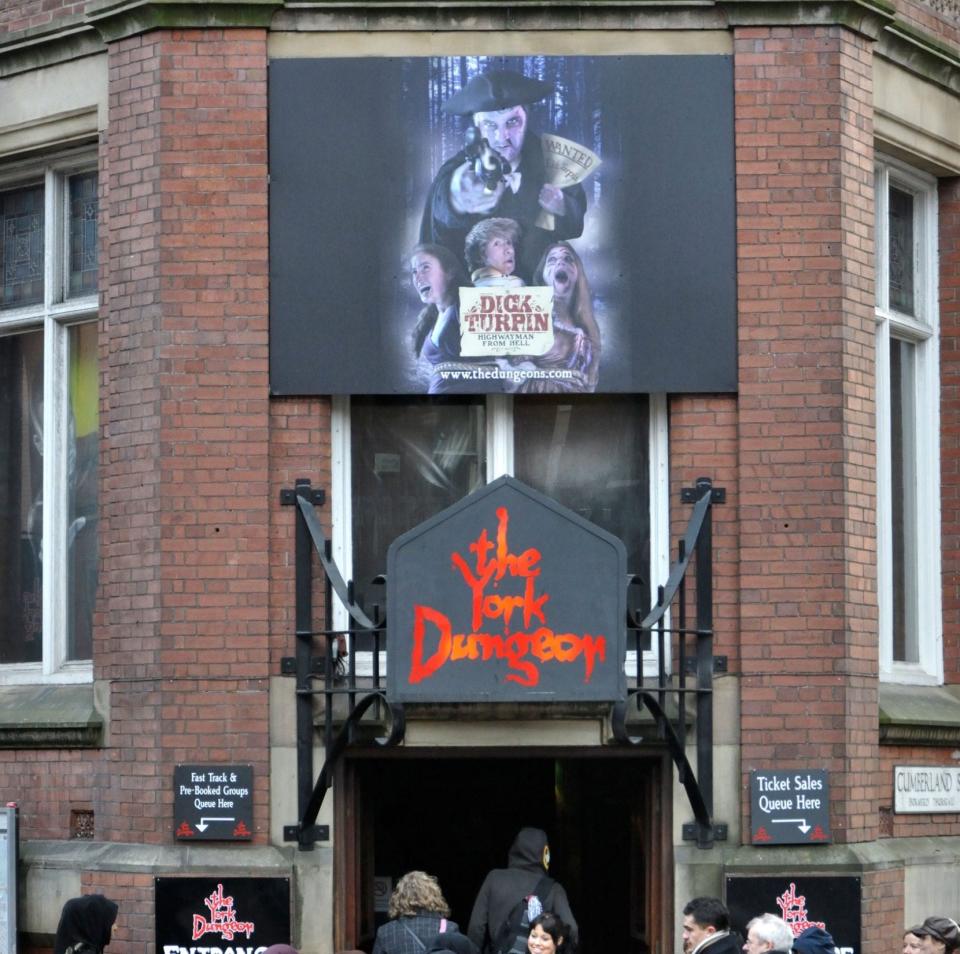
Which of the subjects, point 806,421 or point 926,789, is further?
point 926,789

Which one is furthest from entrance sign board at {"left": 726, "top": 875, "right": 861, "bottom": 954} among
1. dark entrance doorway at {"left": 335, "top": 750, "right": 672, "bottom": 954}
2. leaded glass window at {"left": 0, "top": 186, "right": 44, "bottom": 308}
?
leaded glass window at {"left": 0, "top": 186, "right": 44, "bottom": 308}

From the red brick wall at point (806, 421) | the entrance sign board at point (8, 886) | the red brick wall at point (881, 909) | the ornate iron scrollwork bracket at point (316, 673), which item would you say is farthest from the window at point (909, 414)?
the entrance sign board at point (8, 886)

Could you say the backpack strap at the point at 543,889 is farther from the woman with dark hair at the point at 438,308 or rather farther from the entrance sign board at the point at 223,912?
the woman with dark hair at the point at 438,308

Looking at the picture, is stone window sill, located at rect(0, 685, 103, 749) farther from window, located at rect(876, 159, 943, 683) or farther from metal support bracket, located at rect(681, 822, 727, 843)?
window, located at rect(876, 159, 943, 683)

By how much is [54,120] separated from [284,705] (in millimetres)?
3991

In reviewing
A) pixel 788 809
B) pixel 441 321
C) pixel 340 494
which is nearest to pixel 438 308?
pixel 441 321

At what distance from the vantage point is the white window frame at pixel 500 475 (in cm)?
1201

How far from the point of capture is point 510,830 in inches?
614

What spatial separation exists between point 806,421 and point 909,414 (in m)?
2.04

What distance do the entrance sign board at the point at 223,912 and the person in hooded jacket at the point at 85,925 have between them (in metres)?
0.48

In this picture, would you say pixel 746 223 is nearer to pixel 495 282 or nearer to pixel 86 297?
pixel 495 282

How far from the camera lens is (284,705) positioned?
460 inches

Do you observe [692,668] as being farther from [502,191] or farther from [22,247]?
[22,247]

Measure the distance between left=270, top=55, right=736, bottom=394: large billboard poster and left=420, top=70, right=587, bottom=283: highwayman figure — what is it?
0.01 m
